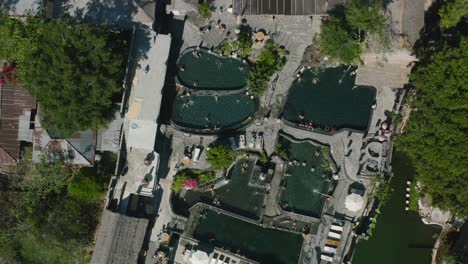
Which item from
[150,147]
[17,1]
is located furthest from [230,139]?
[17,1]

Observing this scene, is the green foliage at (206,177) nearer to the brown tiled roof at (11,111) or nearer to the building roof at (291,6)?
the building roof at (291,6)

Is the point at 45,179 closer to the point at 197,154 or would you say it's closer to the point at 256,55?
the point at 197,154

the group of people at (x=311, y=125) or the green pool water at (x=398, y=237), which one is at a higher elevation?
the group of people at (x=311, y=125)

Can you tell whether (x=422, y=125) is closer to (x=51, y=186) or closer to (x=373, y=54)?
(x=373, y=54)

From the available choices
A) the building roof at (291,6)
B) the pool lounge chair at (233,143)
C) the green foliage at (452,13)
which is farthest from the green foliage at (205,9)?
the green foliage at (452,13)

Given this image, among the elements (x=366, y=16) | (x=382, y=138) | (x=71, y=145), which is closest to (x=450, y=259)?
(x=382, y=138)

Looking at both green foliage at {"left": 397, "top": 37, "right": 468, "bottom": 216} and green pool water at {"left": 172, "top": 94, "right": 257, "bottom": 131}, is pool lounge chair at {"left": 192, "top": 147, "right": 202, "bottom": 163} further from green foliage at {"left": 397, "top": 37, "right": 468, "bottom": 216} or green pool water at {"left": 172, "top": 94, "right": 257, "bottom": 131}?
green foliage at {"left": 397, "top": 37, "right": 468, "bottom": 216}
